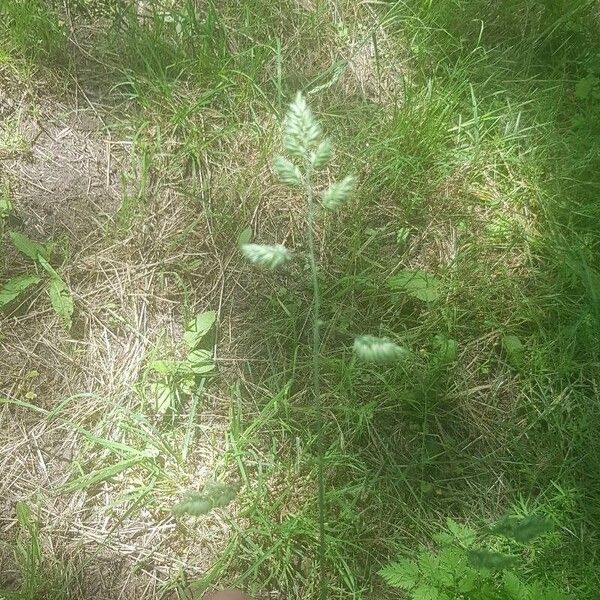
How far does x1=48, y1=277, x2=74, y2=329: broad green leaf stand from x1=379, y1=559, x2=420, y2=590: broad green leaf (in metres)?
1.27

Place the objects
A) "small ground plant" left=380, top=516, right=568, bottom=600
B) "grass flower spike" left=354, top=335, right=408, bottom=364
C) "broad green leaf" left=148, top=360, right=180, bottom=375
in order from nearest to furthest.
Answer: "grass flower spike" left=354, top=335, right=408, bottom=364, "small ground plant" left=380, top=516, right=568, bottom=600, "broad green leaf" left=148, top=360, right=180, bottom=375

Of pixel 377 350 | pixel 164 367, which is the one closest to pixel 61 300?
pixel 164 367

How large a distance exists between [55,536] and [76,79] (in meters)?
1.64

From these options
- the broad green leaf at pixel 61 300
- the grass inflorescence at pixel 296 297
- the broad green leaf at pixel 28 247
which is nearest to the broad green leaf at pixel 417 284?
the grass inflorescence at pixel 296 297

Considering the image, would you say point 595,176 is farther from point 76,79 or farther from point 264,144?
point 76,79

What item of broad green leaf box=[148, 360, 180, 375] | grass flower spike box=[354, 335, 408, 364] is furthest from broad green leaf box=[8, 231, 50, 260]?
grass flower spike box=[354, 335, 408, 364]

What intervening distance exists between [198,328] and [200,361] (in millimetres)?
112

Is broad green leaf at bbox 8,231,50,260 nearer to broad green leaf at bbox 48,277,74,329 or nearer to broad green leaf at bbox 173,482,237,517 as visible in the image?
broad green leaf at bbox 48,277,74,329

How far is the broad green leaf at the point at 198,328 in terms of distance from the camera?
84.4 inches

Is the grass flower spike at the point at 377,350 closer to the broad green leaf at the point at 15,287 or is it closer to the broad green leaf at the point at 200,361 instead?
the broad green leaf at the point at 200,361

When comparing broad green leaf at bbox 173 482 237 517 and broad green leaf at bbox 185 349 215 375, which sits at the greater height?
broad green leaf at bbox 173 482 237 517

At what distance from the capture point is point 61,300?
2150 mm

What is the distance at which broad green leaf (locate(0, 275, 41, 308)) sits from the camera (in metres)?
2.13

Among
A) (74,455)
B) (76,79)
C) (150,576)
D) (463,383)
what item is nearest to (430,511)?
(463,383)
